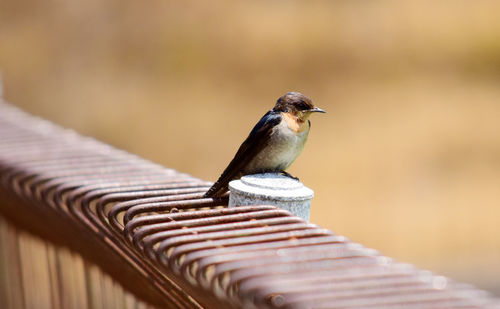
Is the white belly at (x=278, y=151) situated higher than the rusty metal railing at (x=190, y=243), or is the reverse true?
the white belly at (x=278, y=151)

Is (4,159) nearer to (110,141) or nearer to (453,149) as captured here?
(110,141)

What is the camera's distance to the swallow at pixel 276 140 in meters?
3.52

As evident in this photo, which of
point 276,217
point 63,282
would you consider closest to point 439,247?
point 63,282

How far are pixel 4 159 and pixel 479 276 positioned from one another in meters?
9.82

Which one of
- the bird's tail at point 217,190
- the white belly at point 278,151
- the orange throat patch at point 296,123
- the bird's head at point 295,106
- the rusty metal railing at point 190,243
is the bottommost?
the rusty metal railing at point 190,243

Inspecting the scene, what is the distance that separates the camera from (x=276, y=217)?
2.43m

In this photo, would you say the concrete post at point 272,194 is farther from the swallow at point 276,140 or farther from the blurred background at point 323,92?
the blurred background at point 323,92

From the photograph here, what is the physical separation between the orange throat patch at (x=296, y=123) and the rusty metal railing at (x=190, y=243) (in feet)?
2.15

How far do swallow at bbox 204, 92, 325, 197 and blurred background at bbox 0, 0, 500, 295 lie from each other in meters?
7.76

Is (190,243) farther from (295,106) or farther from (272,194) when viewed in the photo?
(295,106)

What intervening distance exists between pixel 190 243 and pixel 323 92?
9.97m

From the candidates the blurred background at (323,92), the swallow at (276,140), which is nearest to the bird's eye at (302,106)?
the swallow at (276,140)

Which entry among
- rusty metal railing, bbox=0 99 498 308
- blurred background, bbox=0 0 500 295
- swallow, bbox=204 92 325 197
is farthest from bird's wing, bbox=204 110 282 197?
blurred background, bbox=0 0 500 295

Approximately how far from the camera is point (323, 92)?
12.0 m
